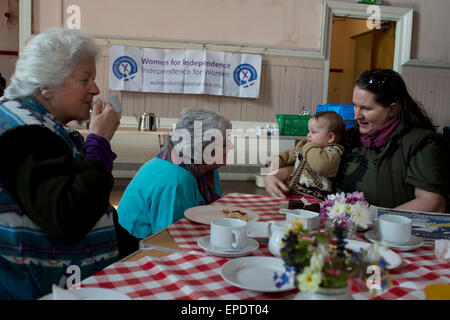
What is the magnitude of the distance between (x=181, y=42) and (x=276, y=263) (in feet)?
16.8

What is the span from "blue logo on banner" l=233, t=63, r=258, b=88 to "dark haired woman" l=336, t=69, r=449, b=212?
3776mm

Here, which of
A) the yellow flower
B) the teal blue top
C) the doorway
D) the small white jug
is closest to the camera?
the yellow flower

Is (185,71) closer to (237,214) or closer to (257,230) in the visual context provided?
(237,214)

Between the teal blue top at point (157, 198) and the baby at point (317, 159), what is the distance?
0.59 meters

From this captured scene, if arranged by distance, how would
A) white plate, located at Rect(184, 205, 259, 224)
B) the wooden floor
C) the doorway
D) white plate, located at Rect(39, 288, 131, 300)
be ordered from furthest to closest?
the doorway → the wooden floor → white plate, located at Rect(184, 205, 259, 224) → white plate, located at Rect(39, 288, 131, 300)

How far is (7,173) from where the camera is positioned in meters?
1.15

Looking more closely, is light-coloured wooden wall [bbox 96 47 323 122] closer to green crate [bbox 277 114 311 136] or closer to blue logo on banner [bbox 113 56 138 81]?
blue logo on banner [bbox 113 56 138 81]

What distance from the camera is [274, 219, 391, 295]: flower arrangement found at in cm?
66

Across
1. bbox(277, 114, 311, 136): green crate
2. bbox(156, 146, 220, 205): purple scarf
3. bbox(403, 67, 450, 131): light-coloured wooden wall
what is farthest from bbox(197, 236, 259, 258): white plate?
bbox(403, 67, 450, 131): light-coloured wooden wall

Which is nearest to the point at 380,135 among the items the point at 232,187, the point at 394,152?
the point at 394,152

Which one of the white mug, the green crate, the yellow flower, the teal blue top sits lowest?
the teal blue top

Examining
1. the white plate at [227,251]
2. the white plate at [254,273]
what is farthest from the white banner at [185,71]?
the white plate at [254,273]

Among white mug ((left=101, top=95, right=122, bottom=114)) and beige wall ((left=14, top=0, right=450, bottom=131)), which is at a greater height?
beige wall ((left=14, top=0, right=450, bottom=131))

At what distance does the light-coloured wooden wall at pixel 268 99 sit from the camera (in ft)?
19.1
